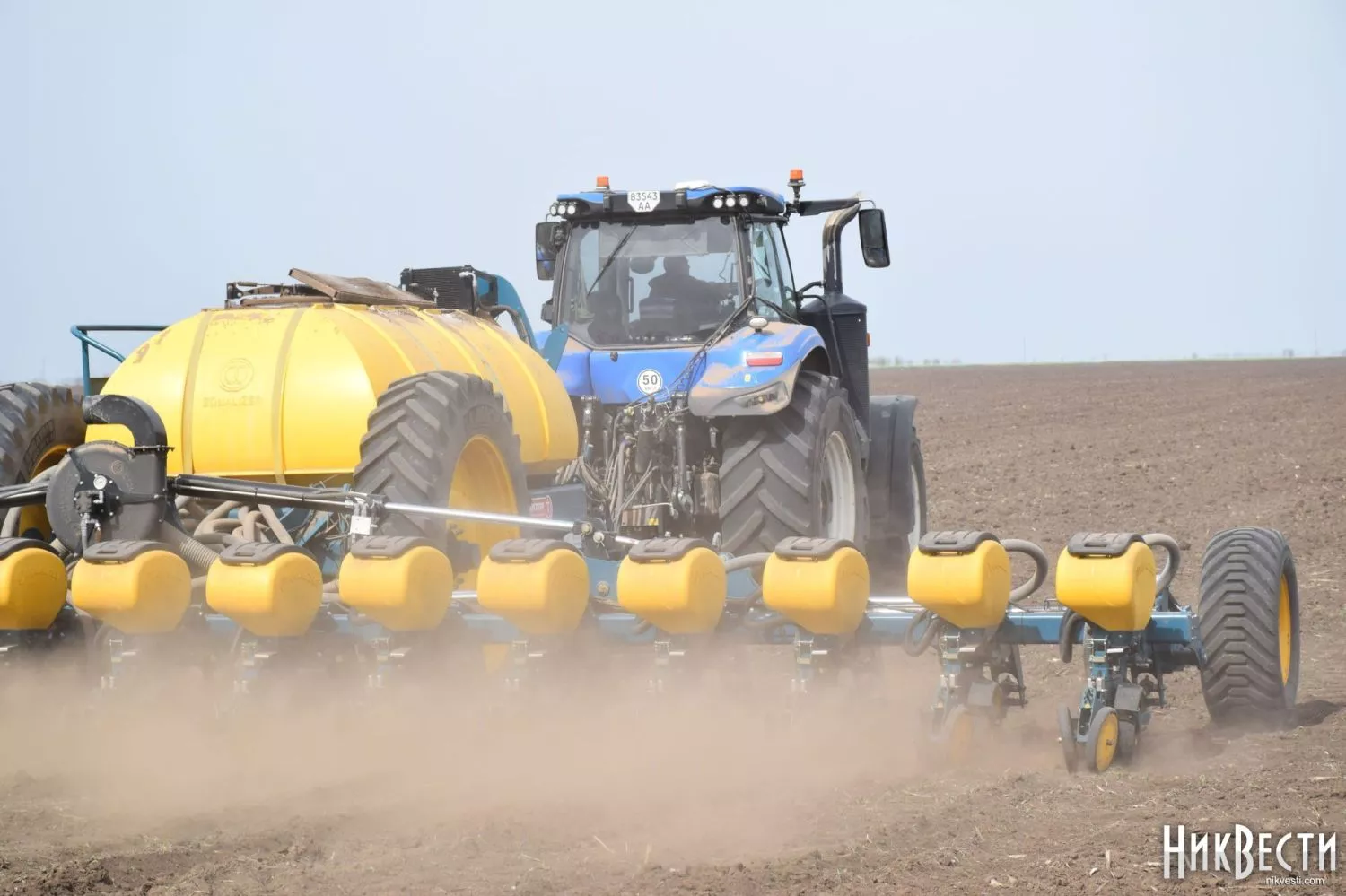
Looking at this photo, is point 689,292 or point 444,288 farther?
point 689,292

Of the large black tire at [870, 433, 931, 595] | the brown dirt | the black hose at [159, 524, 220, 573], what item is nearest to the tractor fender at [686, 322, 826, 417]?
the brown dirt

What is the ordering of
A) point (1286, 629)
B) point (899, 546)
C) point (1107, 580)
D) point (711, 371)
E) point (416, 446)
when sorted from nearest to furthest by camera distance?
point (1107, 580) → point (416, 446) → point (1286, 629) → point (711, 371) → point (899, 546)

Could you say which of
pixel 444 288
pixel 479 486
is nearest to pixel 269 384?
pixel 479 486

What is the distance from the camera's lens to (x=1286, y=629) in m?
6.69

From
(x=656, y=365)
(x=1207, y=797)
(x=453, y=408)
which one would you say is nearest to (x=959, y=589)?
(x=1207, y=797)

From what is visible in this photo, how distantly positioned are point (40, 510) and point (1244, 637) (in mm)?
4904

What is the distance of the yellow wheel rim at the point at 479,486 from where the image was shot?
6.63 meters

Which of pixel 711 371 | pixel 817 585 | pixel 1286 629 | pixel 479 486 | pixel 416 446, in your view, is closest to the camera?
pixel 817 585

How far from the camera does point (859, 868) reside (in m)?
4.32

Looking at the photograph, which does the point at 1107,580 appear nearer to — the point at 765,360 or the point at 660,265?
the point at 765,360

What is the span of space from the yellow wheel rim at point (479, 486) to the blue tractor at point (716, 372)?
49cm

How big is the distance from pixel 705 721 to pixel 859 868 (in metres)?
1.64

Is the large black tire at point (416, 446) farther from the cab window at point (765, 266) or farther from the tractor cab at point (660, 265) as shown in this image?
the cab window at point (765, 266)

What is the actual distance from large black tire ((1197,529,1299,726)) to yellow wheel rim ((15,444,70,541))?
4.61 metres
